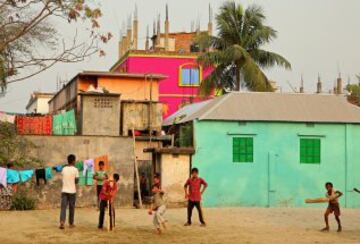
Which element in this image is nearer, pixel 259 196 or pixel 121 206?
pixel 121 206

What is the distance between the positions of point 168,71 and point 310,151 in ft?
74.1

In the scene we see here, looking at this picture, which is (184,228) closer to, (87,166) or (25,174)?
(87,166)

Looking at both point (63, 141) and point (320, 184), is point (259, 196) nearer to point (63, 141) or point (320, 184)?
point (320, 184)

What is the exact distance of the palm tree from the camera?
33.6m

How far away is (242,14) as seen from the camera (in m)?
33.9

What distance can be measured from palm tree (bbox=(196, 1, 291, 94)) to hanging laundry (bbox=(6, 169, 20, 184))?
49.5 ft

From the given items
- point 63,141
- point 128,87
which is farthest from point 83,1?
point 128,87

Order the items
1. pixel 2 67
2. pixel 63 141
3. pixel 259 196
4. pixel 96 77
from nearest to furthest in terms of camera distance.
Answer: pixel 2 67 → pixel 63 141 → pixel 259 196 → pixel 96 77

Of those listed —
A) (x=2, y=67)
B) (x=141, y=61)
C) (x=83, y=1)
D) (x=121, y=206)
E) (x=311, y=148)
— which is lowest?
(x=121, y=206)

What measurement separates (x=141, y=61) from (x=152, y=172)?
2229 cm

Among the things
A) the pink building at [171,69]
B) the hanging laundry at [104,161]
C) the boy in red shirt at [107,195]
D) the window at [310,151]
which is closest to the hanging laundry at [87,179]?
the hanging laundry at [104,161]

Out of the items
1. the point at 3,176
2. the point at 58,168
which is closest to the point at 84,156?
the point at 58,168

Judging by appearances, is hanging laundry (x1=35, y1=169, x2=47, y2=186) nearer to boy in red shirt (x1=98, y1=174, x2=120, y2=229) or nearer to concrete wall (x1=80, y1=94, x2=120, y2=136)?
concrete wall (x1=80, y1=94, x2=120, y2=136)

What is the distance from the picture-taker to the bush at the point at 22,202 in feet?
69.5
